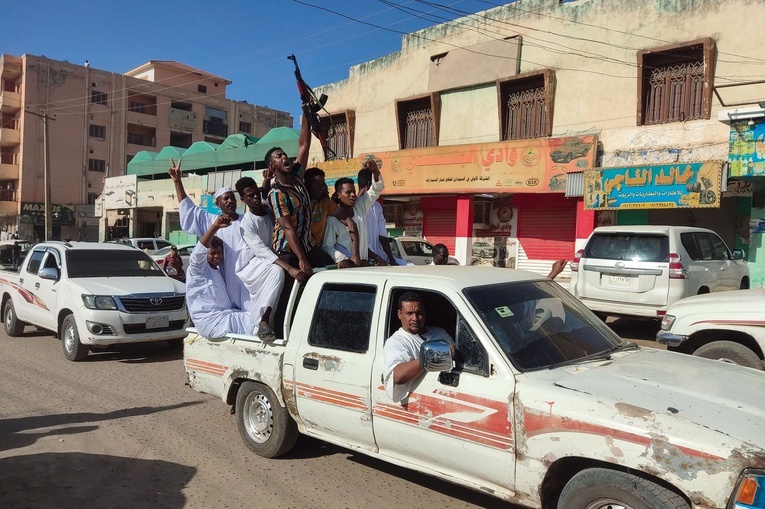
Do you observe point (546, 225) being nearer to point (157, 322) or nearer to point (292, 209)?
point (157, 322)

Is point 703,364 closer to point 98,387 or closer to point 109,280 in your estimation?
point 98,387

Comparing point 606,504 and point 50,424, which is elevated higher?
point 606,504

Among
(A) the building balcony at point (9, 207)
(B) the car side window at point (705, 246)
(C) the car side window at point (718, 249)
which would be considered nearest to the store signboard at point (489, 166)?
(C) the car side window at point (718, 249)

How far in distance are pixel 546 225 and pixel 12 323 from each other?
13964 millimetres

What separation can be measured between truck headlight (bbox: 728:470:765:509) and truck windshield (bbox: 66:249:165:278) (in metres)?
8.72

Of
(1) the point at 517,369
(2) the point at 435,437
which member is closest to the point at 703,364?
(1) the point at 517,369

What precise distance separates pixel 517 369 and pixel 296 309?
74.3 inches

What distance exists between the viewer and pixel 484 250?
1919 cm

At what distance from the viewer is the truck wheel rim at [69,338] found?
8195 millimetres

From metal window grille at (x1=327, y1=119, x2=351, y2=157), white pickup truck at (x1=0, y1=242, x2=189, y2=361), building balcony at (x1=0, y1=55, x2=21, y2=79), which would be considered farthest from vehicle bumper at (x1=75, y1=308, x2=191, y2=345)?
building balcony at (x1=0, y1=55, x2=21, y2=79)

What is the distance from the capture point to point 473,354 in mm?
3281

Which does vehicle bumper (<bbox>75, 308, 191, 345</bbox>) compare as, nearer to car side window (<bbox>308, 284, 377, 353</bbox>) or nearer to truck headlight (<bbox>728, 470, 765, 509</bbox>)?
car side window (<bbox>308, 284, 377, 353</bbox>)

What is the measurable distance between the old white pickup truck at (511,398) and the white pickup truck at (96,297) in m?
4.16

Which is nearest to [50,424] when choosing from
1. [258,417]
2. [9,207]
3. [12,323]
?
[258,417]
